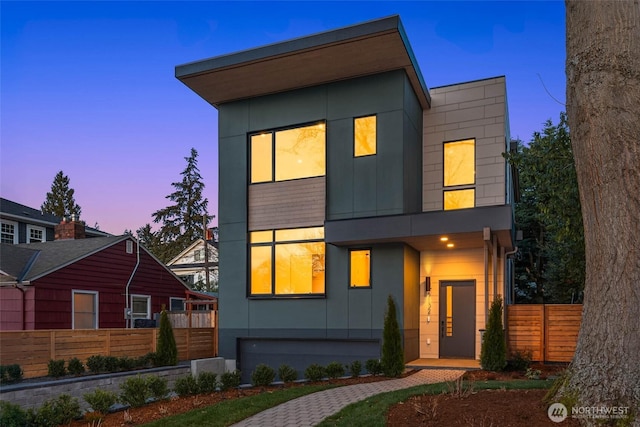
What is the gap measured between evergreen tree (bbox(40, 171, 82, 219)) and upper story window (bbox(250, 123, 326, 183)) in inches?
1446

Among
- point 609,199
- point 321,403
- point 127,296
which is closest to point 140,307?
point 127,296

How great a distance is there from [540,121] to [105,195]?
26621 mm

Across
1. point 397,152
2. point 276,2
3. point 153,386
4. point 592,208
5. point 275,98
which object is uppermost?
point 276,2

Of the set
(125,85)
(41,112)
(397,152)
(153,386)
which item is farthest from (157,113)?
(153,386)

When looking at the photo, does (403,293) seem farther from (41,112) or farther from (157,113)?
(157,113)

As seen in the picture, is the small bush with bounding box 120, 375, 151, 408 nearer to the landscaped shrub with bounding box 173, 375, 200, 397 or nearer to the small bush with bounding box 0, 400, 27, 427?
the landscaped shrub with bounding box 173, 375, 200, 397

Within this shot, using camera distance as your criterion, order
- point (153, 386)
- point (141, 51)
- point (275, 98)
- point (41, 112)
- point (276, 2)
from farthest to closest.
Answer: point (41, 112) → point (141, 51) → point (275, 98) → point (276, 2) → point (153, 386)

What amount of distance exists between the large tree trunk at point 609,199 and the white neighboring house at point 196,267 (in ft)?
100

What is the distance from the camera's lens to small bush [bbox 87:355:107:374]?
1145 cm

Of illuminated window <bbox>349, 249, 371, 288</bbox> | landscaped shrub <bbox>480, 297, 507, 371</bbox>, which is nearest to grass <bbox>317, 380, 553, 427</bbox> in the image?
landscaped shrub <bbox>480, 297, 507, 371</bbox>

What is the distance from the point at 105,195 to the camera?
33.1 metres

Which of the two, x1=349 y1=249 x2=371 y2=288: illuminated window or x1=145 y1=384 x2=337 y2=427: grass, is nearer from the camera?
x1=145 y1=384 x2=337 y2=427: grass

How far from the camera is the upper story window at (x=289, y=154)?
45.0 feet

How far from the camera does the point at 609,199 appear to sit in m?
5.10
